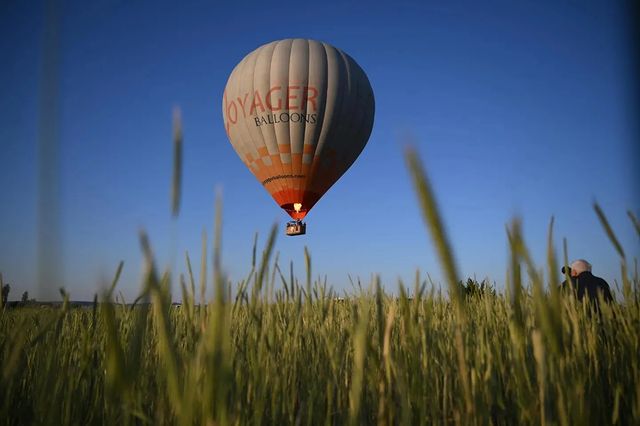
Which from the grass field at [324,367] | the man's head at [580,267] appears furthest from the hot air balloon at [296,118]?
the grass field at [324,367]

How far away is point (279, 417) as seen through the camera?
135 cm

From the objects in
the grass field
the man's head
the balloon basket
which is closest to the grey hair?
the man's head

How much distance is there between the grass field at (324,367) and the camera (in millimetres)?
493

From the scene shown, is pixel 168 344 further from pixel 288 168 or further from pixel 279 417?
pixel 288 168

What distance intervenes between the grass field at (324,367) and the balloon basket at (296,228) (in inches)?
584

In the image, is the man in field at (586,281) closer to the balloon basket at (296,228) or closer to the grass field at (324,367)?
the grass field at (324,367)

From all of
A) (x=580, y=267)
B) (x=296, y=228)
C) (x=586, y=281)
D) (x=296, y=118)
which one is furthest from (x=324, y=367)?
(x=296, y=228)

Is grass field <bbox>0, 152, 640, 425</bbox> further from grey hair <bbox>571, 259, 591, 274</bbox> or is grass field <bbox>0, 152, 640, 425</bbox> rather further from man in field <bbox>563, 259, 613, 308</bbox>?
grey hair <bbox>571, 259, 591, 274</bbox>

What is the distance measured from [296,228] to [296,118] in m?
4.83

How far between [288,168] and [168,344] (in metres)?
14.9

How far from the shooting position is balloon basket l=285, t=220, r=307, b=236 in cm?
1748

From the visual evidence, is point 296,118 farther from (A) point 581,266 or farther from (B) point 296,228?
(A) point 581,266

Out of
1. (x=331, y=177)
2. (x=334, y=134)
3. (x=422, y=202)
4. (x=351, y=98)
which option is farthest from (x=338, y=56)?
(x=422, y=202)

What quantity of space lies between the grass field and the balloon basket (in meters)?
14.8
